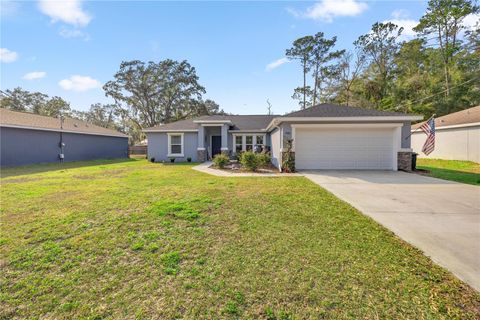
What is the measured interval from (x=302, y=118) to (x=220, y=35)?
7.71 m

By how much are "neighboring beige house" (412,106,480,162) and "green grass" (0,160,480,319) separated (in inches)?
610

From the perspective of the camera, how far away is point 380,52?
2716cm

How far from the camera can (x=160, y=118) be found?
1334 inches

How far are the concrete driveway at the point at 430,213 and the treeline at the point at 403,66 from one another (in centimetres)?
2204

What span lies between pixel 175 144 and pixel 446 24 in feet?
105

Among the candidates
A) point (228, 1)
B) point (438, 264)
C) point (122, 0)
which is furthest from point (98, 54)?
point (438, 264)

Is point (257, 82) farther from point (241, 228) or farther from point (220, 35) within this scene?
point (241, 228)

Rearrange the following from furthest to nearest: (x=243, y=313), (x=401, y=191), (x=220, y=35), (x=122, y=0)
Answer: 1. (x=220, y=35)
2. (x=122, y=0)
3. (x=401, y=191)
4. (x=243, y=313)

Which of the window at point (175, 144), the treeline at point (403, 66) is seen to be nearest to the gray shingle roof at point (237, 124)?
the window at point (175, 144)

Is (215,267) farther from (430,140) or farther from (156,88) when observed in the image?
(156,88)

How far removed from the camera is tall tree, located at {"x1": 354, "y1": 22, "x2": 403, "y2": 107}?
26.5m

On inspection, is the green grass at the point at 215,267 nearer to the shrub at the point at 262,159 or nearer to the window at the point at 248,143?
the shrub at the point at 262,159

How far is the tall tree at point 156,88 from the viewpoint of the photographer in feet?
102

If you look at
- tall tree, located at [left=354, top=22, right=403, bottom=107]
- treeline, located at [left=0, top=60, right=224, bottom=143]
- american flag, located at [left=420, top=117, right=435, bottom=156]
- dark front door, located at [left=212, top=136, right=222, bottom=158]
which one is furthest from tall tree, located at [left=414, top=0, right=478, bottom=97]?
treeline, located at [left=0, top=60, right=224, bottom=143]
